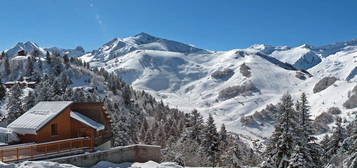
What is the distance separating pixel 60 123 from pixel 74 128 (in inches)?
48.2

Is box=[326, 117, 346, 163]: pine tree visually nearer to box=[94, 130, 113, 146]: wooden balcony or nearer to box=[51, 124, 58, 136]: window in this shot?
box=[94, 130, 113, 146]: wooden balcony

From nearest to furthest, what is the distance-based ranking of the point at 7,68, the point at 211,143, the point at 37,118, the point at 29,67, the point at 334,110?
the point at 37,118 < the point at 211,143 < the point at 29,67 < the point at 7,68 < the point at 334,110

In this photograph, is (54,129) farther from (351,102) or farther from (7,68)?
(351,102)

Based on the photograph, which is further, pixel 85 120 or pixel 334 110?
pixel 334 110

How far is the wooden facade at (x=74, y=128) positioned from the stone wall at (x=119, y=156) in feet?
5.93

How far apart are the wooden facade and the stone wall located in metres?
1.81

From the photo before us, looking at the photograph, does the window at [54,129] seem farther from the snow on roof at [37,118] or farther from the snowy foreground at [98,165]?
the snowy foreground at [98,165]

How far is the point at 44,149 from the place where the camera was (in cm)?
1975

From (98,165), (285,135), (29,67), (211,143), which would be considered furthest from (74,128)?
(29,67)

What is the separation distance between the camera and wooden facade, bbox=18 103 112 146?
69.6ft

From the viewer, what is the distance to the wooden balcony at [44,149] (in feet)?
59.1

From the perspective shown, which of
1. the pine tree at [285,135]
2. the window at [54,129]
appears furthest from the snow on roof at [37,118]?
the pine tree at [285,135]

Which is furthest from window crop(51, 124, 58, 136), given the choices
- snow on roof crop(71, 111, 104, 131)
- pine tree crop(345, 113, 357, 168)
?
pine tree crop(345, 113, 357, 168)

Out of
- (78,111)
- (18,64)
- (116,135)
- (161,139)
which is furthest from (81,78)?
(78,111)
